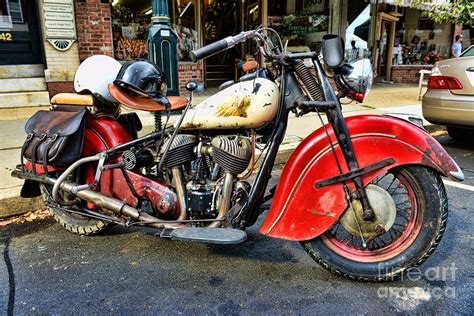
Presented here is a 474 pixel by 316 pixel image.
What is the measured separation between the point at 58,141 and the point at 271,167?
1561 millimetres

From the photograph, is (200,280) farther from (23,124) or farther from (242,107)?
(23,124)

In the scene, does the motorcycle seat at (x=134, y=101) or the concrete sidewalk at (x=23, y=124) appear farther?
the concrete sidewalk at (x=23, y=124)

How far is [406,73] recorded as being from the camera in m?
14.8

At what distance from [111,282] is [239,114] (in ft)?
4.48

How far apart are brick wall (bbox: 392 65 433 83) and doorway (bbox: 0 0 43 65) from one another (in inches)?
471

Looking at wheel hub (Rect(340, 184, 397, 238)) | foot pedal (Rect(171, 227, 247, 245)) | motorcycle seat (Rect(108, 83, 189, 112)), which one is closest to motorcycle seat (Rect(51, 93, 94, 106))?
motorcycle seat (Rect(108, 83, 189, 112))

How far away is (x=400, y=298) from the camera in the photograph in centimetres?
235

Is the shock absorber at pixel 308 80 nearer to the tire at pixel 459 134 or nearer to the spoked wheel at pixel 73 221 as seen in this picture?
the spoked wheel at pixel 73 221

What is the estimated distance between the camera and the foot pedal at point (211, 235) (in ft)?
7.93

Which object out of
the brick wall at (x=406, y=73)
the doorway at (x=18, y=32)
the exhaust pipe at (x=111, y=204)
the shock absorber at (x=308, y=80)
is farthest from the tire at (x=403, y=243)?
the brick wall at (x=406, y=73)

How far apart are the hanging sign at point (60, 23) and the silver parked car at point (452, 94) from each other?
648cm

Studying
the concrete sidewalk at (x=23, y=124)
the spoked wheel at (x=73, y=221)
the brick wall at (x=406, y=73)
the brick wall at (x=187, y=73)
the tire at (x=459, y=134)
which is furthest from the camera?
the brick wall at (x=406, y=73)

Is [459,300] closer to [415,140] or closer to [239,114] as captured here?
[415,140]

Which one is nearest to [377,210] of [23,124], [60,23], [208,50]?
[208,50]
